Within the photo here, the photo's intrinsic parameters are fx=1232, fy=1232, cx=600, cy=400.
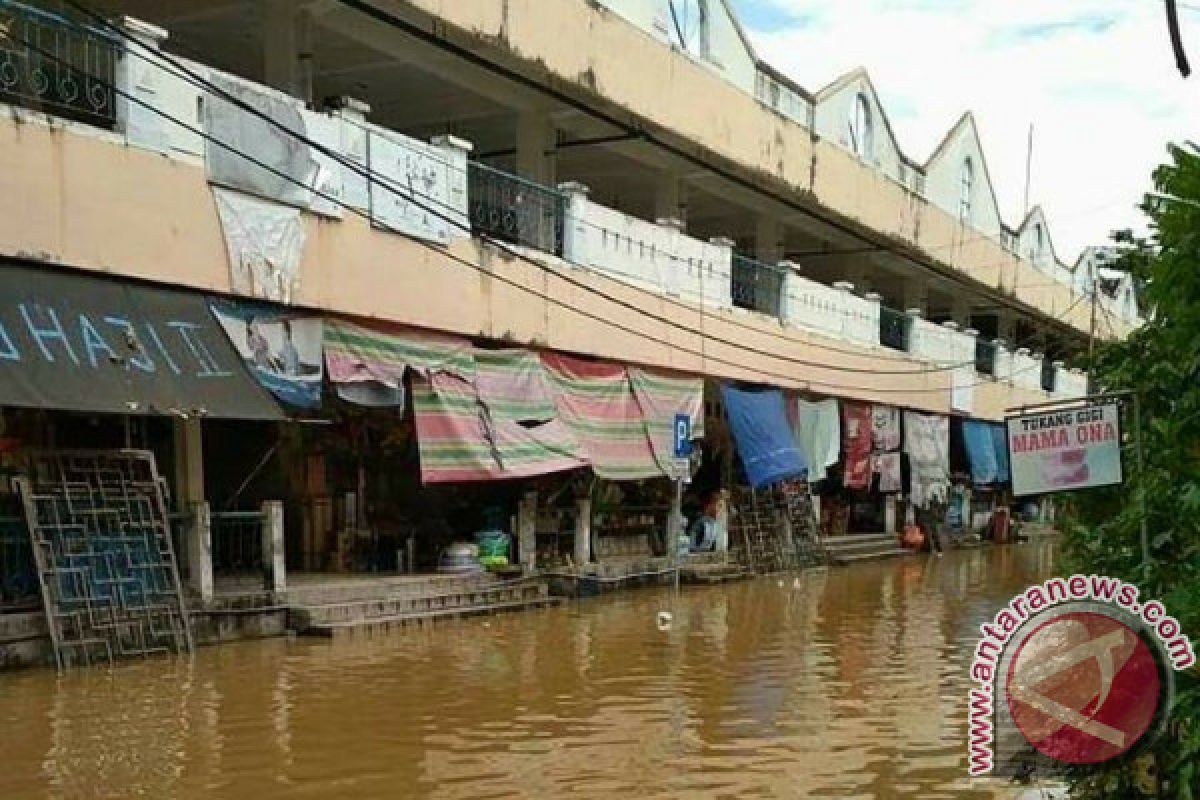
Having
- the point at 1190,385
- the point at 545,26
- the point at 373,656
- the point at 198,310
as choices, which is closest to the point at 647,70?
the point at 545,26

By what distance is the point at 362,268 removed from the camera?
493 inches

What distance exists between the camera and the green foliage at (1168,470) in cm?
451

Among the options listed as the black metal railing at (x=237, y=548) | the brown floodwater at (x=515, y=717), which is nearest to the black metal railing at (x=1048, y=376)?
the brown floodwater at (x=515, y=717)

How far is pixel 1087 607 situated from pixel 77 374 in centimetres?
762

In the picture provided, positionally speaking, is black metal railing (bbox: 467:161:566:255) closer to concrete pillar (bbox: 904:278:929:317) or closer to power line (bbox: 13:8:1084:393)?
power line (bbox: 13:8:1084:393)

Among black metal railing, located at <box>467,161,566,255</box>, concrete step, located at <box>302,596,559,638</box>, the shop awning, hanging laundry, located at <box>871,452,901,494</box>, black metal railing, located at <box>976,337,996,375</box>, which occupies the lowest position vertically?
concrete step, located at <box>302,596,559,638</box>

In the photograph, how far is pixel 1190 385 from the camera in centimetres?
486

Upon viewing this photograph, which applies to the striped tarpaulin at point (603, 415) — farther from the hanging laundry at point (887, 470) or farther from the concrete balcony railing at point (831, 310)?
the hanging laundry at point (887, 470)

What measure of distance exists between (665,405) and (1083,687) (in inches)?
523

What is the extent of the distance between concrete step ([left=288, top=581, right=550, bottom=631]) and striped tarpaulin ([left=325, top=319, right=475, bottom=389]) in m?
2.24

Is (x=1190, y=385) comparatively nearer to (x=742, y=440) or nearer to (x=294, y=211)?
(x=294, y=211)

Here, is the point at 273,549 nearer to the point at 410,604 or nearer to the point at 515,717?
the point at 410,604

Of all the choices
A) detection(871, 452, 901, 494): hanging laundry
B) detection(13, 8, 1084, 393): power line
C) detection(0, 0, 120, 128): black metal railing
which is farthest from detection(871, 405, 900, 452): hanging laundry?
detection(0, 0, 120, 128): black metal railing

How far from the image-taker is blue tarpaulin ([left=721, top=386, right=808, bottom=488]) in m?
19.6
